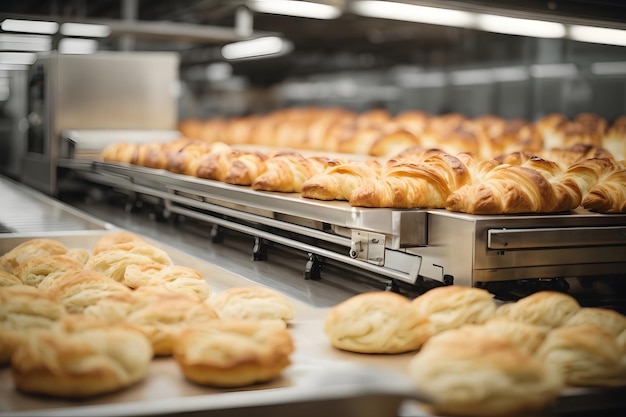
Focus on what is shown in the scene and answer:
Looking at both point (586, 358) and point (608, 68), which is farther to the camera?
point (608, 68)

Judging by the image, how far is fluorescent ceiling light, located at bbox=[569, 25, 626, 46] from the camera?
11.4 ft

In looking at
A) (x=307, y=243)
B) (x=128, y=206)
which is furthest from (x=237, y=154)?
(x=128, y=206)

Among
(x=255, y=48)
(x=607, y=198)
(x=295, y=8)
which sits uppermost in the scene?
(x=255, y=48)

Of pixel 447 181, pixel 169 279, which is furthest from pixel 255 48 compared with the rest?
pixel 169 279

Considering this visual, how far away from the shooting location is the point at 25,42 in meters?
5.72

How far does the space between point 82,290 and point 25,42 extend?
441 centimetres

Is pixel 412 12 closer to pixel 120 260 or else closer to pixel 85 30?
pixel 120 260

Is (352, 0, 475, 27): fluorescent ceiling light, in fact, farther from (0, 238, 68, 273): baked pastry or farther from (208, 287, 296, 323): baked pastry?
(208, 287, 296, 323): baked pastry

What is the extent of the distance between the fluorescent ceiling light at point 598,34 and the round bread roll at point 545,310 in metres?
A: 2.05

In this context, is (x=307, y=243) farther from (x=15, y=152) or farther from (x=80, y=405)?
(x=15, y=152)

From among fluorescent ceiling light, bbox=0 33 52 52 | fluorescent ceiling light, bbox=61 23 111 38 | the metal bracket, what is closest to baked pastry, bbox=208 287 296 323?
the metal bracket

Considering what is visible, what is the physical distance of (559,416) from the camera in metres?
1.50

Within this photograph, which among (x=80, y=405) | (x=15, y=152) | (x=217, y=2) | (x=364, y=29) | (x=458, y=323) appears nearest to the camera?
(x=80, y=405)

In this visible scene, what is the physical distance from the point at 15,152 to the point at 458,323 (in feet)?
19.7
